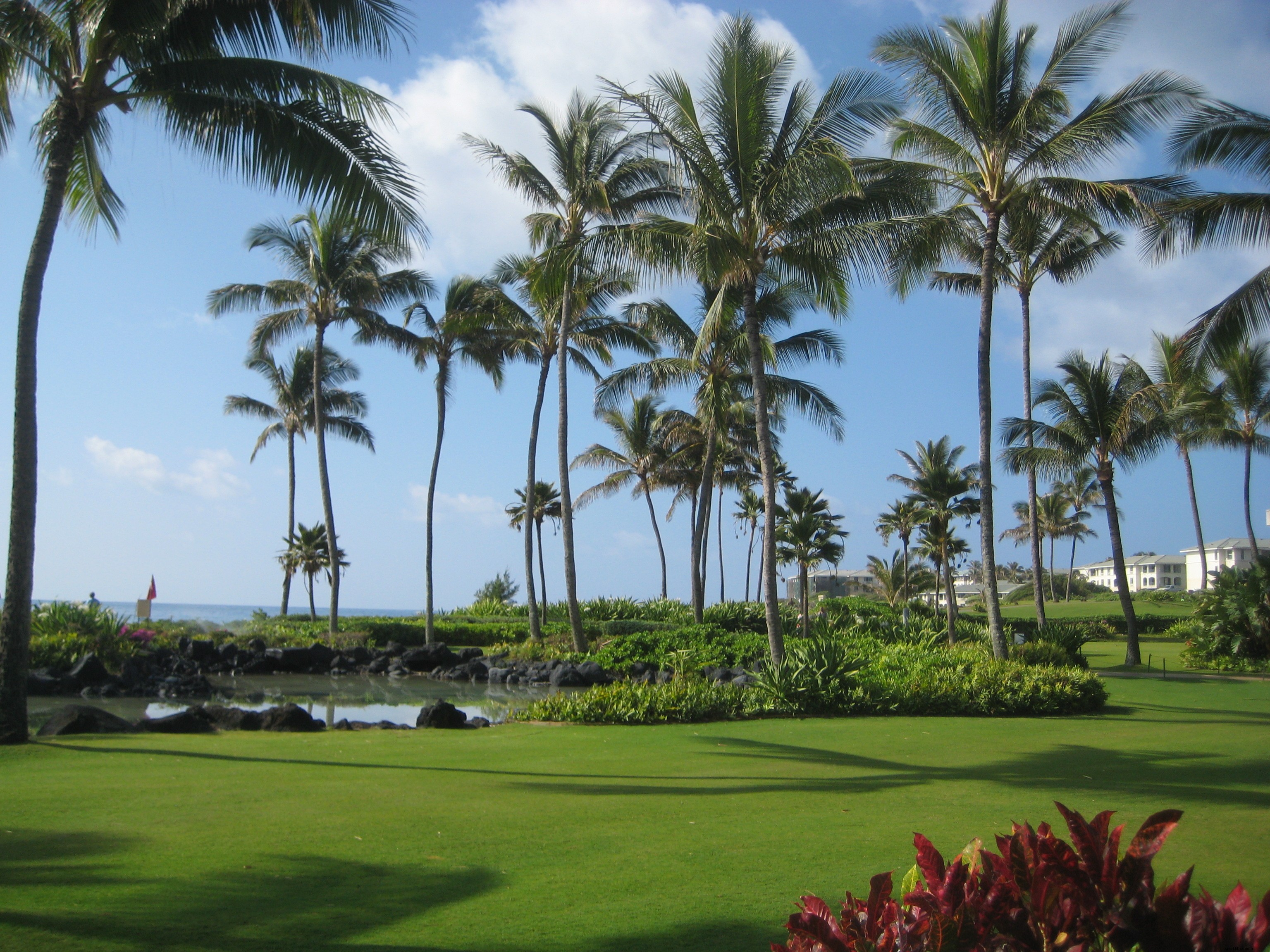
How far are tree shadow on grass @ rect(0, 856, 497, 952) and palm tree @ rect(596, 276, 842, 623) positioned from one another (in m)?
22.2

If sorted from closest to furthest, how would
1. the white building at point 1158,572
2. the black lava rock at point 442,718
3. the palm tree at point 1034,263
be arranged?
the black lava rock at point 442,718 < the palm tree at point 1034,263 < the white building at point 1158,572

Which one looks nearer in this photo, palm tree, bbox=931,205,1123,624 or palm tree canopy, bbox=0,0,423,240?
palm tree canopy, bbox=0,0,423,240

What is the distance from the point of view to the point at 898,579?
54.6 m

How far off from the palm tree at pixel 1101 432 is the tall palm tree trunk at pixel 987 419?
905 centimetres

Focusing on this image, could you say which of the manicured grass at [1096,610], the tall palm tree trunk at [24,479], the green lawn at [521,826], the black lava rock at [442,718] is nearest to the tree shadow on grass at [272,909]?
the green lawn at [521,826]

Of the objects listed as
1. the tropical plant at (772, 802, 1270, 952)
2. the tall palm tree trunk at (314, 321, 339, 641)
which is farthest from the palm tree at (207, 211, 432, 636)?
the tropical plant at (772, 802, 1270, 952)

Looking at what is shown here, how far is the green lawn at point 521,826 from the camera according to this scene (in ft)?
14.2

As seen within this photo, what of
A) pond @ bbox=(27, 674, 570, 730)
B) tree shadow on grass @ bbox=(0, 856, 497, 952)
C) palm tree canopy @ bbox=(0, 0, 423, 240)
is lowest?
→ pond @ bbox=(27, 674, 570, 730)

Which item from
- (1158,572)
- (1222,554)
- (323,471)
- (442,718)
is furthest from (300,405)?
(1158,572)

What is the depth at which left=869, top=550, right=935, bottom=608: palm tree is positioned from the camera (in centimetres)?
5384

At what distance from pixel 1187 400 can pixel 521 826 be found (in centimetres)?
3150

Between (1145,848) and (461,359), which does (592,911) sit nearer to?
(1145,848)

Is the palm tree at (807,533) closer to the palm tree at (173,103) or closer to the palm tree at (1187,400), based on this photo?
the palm tree at (1187,400)

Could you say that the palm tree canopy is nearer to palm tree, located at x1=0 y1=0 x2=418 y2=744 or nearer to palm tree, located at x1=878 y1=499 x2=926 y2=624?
palm tree, located at x1=0 y1=0 x2=418 y2=744
